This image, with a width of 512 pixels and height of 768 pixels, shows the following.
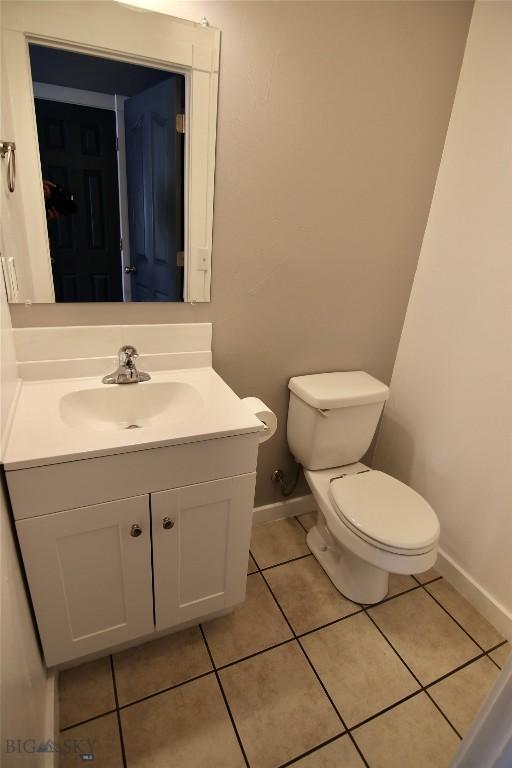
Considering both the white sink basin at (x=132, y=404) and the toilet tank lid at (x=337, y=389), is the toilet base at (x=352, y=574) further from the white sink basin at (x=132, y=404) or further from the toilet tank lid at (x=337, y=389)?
the white sink basin at (x=132, y=404)

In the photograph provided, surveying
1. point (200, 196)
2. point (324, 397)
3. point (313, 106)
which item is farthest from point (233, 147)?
point (324, 397)

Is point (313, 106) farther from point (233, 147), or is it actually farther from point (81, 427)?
point (81, 427)

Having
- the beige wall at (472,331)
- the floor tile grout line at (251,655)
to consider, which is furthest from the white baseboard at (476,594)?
the floor tile grout line at (251,655)

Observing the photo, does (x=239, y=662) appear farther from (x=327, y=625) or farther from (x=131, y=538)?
(x=131, y=538)

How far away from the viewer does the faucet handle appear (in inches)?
47.4

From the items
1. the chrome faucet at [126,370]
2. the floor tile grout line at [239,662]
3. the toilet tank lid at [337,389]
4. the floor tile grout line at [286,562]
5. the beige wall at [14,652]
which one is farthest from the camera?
the floor tile grout line at [286,562]

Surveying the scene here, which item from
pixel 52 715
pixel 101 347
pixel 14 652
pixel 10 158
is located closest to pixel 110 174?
pixel 10 158

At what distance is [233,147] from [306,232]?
365 millimetres

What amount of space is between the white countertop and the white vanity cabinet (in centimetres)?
3

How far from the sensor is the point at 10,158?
100 centimetres

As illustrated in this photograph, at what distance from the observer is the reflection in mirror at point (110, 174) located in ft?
3.38

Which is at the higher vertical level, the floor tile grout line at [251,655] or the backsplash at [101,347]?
the backsplash at [101,347]

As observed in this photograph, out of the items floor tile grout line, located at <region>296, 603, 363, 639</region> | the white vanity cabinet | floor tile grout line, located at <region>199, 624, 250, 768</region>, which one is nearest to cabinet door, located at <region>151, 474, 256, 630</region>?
the white vanity cabinet

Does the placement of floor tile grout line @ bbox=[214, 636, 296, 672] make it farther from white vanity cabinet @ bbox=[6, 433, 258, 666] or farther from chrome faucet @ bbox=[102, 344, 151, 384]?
chrome faucet @ bbox=[102, 344, 151, 384]
